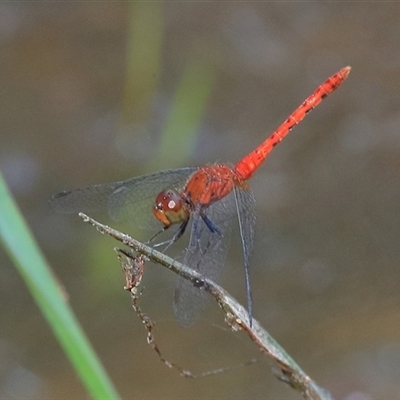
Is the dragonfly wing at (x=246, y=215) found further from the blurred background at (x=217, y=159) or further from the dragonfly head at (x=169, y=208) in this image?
the blurred background at (x=217, y=159)

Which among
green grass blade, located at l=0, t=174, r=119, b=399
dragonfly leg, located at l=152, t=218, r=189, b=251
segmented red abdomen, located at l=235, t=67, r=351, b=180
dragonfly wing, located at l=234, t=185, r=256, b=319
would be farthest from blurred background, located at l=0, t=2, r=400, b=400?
green grass blade, located at l=0, t=174, r=119, b=399

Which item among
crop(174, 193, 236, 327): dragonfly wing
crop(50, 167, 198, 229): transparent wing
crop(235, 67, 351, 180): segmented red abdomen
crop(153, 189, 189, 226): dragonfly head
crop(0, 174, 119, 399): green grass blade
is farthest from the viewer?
crop(235, 67, 351, 180): segmented red abdomen

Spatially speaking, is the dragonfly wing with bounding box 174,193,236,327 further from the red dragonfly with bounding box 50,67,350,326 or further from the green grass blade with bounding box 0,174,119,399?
the green grass blade with bounding box 0,174,119,399

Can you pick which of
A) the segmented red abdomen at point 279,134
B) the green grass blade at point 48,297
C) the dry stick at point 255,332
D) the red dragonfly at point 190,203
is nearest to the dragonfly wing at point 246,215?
A: the red dragonfly at point 190,203

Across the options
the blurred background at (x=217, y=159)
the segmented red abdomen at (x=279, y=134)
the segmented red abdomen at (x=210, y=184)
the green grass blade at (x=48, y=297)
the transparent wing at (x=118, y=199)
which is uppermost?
the blurred background at (x=217, y=159)

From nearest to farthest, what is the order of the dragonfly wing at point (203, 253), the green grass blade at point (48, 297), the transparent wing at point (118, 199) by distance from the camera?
the green grass blade at point (48, 297) < the dragonfly wing at point (203, 253) < the transparent wing at point (118, 199)

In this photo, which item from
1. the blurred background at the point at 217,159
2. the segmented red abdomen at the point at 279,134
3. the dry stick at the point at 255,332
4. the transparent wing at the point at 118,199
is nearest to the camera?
the dry stick at the point at 255,332

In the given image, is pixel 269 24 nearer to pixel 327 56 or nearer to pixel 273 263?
pixel 327 56
